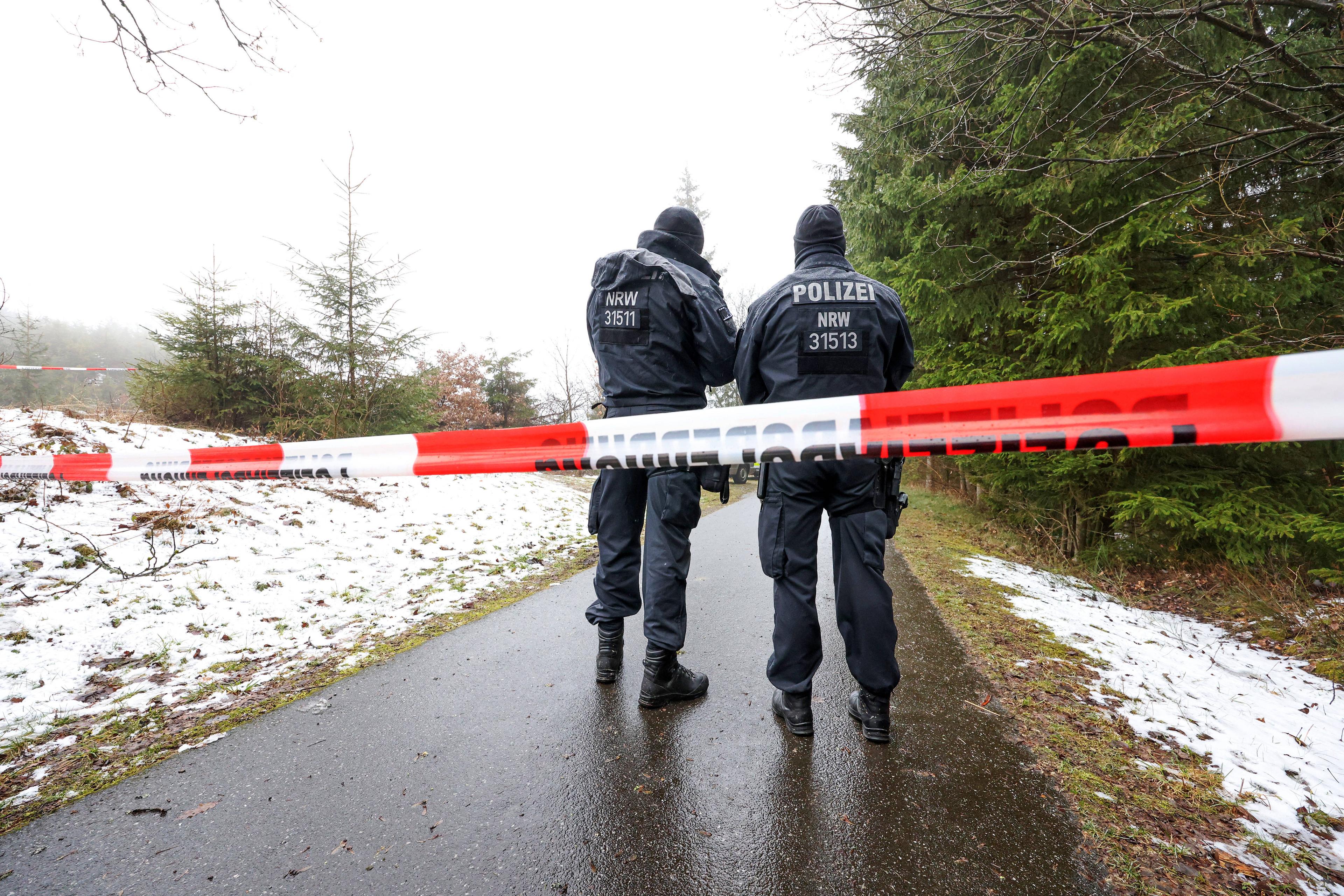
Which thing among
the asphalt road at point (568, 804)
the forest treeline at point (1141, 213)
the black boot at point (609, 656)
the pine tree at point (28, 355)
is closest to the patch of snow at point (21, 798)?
the asphalt road at point (568, 804)

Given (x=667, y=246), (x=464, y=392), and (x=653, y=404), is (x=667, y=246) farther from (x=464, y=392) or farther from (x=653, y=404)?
(x=464, y=392)

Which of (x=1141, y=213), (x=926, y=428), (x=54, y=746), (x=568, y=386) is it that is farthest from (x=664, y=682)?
(x=568, y=386)

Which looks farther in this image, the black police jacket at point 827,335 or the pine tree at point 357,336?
the pine tree at point 357,336

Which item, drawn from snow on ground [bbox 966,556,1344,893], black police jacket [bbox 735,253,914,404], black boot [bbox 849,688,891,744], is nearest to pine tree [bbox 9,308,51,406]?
black police jacket [bbox 735,253,914,404]

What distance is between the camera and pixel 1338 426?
4.50ft

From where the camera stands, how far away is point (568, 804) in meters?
1.78

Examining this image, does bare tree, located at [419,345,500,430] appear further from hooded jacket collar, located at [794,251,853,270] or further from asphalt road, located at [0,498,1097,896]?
hooded jacket collar, located at [794,251,853,270]

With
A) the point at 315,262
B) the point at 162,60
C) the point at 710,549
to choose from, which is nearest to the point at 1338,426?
the point at 710,549

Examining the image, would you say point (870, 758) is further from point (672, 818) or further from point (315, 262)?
point (315, 262)

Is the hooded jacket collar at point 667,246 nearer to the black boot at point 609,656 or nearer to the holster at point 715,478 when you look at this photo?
the holster at point 715,478

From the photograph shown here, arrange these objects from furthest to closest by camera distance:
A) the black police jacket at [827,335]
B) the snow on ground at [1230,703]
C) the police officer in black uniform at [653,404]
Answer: the police officer in black uniform at [653,404], the black police jacket at [827,335], the snow on ground at [1230,703]

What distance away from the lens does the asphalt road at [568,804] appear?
149cm

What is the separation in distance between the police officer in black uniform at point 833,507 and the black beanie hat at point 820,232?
0.18 meters

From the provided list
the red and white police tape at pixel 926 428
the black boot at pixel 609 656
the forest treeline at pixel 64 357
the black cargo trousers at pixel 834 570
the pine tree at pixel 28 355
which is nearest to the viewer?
the red and white police tape at pixel 926 428
